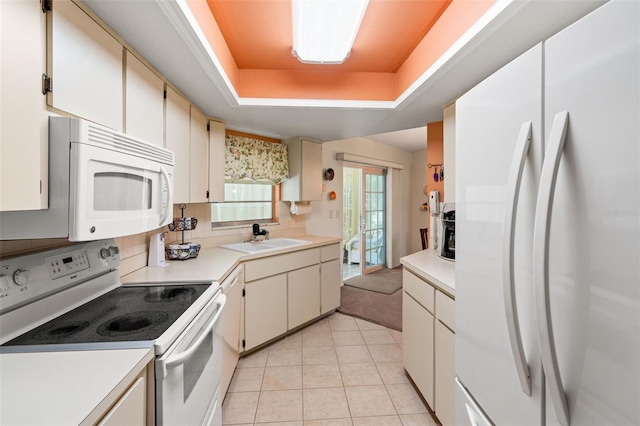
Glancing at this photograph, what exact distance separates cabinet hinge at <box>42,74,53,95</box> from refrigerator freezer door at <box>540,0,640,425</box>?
146 cm

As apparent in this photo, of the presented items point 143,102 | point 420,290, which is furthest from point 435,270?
point 143,102

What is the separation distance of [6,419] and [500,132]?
1.41 m

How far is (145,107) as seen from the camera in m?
1.39

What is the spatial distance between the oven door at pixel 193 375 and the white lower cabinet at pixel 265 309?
0.77m

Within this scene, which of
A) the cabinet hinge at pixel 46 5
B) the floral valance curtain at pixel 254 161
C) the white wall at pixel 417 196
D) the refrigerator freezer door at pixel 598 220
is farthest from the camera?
the white wall at pixel 417 196

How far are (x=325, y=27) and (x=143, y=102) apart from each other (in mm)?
1067

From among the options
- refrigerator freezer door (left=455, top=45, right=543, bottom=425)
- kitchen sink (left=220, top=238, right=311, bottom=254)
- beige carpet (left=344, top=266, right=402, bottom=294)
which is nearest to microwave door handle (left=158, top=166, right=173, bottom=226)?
kitchen sink (left=220, top=238, right=311, bottom=254)

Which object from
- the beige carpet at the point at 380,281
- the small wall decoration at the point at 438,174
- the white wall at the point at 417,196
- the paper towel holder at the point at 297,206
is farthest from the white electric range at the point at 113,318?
the white wall at the point at 417,196

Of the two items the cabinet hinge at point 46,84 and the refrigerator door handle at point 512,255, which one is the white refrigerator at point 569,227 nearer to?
the refrigerator door handle at point 512,255

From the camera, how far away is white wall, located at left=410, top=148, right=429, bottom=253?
18.1 ft

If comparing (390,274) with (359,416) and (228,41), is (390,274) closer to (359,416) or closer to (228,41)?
(359,416)

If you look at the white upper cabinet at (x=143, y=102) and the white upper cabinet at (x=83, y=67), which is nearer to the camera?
the white upper cabinet at (x=83, y=67)

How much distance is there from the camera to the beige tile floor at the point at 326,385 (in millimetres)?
1612

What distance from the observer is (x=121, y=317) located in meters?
1.02
